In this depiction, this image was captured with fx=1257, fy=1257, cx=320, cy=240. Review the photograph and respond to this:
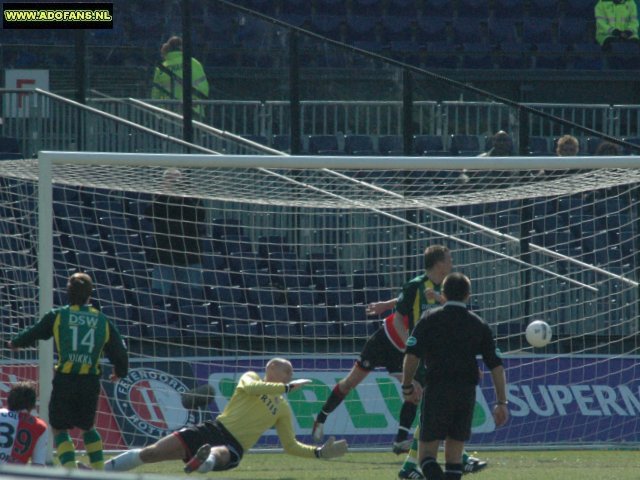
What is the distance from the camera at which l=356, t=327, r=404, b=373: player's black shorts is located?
33.0 ft

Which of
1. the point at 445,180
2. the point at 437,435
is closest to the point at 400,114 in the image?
the point at 445,180

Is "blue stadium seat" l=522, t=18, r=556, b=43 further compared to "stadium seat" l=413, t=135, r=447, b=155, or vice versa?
"blue stadium seat" l=522, t=18, r=556, b=43

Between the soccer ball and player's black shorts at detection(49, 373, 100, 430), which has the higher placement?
the soccer ball

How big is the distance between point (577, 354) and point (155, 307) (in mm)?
3967

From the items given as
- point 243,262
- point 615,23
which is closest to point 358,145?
point 243,262

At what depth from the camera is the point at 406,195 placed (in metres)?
11.9

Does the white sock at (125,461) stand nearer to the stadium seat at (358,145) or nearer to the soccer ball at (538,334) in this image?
the soccer ball at (538,334)

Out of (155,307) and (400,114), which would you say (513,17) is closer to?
(400,114)

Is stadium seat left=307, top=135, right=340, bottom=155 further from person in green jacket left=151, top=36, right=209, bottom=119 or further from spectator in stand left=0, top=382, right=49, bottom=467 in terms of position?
spectator in stand left=0, top=382, right=49, bottom=467

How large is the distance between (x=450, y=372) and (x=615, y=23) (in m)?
13.5

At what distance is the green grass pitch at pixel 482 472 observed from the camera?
369 inches

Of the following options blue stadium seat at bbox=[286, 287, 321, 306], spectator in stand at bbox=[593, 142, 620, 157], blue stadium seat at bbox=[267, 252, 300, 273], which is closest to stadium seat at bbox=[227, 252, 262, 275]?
blue stadium seat at bbox=[267, 252, 300, 273]

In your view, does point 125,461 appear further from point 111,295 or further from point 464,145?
point 464,145

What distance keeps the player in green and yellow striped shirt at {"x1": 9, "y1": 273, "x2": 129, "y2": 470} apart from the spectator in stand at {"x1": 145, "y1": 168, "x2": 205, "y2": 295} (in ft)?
9.17
